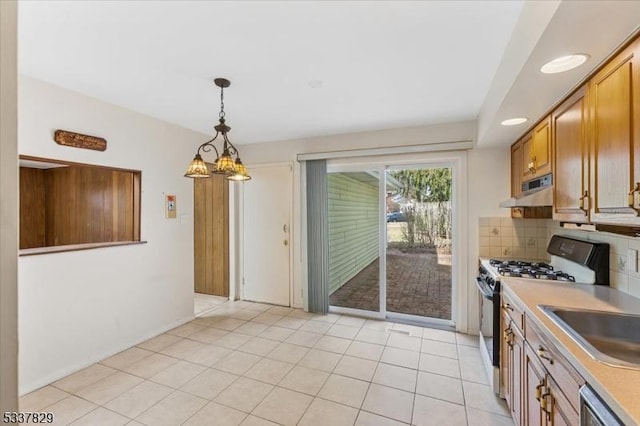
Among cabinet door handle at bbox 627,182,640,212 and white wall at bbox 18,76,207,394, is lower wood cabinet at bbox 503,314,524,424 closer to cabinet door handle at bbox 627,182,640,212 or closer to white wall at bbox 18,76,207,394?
cabinet door handle at bbox 627,182,640,212

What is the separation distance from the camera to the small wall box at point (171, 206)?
11.2 feet

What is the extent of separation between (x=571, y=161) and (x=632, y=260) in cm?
68

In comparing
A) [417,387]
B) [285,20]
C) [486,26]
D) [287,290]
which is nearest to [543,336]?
[417,387]

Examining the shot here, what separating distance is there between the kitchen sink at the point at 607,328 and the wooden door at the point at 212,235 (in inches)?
164

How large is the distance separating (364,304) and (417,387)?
174 cm

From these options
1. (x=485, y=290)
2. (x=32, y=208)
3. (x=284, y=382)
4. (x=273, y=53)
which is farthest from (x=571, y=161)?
(x=32, y=208)

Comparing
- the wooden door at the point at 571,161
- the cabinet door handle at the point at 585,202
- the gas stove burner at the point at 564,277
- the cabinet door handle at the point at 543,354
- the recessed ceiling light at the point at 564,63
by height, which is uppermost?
the recessed ceiling light at the point at 564,63

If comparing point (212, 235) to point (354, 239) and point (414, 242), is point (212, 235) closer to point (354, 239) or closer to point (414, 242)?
point (354, 239)

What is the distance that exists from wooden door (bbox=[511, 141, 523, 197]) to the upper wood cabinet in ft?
0.36

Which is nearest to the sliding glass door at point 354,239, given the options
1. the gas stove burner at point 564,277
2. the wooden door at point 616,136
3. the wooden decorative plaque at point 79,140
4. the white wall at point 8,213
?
the gas stove burner at point 564,277

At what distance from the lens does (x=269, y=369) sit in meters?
2.59

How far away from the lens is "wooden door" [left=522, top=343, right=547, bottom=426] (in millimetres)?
1356

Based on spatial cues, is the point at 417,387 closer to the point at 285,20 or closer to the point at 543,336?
the point at 543,336

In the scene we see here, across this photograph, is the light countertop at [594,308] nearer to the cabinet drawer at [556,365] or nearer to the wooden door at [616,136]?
the cabinet drawer at [556,365]
